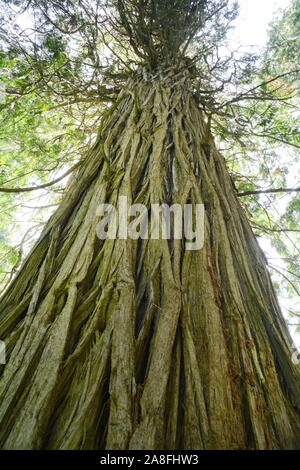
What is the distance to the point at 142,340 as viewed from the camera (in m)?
0.83

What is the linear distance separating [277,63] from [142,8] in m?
1.71

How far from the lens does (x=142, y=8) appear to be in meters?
2.73

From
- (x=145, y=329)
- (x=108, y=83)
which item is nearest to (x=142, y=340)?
(x=145, y=329)

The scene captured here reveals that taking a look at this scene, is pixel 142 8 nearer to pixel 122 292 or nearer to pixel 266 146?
pixel 266 146

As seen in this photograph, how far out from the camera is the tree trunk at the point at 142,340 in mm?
671

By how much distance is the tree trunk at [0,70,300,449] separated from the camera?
67 cm

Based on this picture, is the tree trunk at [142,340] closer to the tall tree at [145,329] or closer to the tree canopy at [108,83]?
the tall tree at [145,329]

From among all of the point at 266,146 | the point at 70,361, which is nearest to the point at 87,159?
the point at 70,361

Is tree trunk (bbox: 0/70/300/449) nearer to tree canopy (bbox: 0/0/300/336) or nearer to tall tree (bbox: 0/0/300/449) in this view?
tall tree (bbox: 0/0/300/449)

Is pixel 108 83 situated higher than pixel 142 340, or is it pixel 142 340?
pixel 108 83

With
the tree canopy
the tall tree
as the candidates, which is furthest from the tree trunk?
the tree canopy

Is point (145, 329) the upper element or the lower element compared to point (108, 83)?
lower

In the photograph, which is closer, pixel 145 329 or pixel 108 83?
pixel 145 329

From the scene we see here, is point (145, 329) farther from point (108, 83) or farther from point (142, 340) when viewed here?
point (108, 83)
